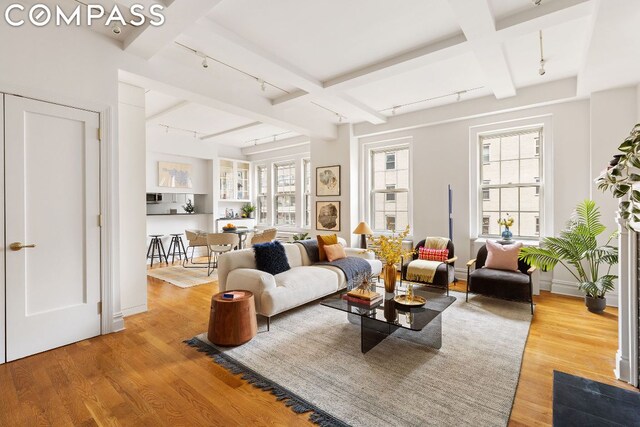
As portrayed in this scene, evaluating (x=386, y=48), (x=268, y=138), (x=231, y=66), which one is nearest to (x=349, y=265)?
(x=386, y=48)

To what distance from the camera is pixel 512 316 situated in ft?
11.5

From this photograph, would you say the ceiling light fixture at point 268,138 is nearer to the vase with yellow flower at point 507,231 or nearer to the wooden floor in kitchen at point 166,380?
the vase with yellow flower at point 507,231

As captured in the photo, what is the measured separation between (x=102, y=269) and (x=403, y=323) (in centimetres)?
290

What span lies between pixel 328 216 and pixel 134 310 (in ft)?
12.8

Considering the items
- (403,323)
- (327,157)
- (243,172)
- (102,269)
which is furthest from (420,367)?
(243,172)

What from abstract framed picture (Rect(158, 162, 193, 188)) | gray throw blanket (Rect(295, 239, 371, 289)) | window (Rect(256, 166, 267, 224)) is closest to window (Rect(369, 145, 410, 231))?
gray throw blanket (Rect(295, 239, 371, 289))

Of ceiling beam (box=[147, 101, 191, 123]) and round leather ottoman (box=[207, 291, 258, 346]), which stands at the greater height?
ceiling beam (box=[147, 101, 191, 123])

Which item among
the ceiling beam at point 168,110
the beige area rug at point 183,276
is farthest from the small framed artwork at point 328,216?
the ceiling beam at point 168,110

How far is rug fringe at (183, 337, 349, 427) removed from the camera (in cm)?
187

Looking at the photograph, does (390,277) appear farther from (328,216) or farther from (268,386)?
(328,216)

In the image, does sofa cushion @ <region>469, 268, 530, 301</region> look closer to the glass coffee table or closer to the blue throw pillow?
the glass coffee table

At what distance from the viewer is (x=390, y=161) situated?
20.6ft

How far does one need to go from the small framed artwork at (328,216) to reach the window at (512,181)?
8.72 feet

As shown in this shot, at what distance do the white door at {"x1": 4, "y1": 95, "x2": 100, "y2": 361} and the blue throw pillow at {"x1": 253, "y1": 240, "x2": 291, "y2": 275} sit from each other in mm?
1608
